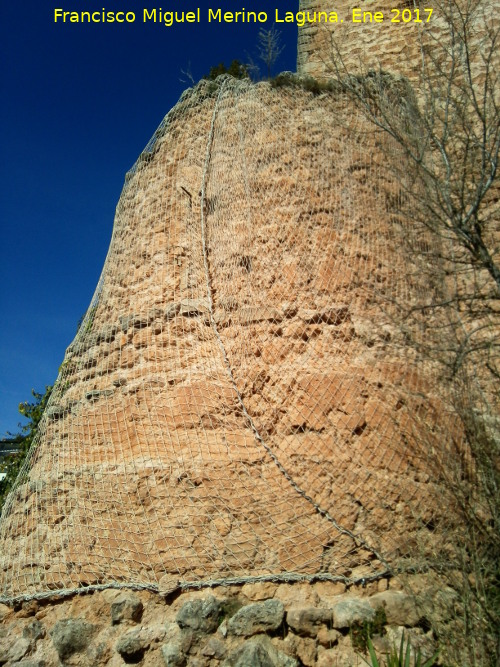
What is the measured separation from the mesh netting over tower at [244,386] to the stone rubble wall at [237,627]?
12cm

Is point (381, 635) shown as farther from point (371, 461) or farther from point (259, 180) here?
point (259, 180)

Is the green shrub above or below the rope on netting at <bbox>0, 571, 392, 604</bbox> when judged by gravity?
below

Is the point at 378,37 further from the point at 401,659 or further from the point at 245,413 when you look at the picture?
the point at 401,659

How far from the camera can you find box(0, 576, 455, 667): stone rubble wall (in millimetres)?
3037

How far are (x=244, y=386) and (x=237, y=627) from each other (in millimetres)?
1514

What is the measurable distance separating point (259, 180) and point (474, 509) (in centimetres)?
303

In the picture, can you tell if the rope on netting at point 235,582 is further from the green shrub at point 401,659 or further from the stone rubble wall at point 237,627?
the green shrub at point 401,659

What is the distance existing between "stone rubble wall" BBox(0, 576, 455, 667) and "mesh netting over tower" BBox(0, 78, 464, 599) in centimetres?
12

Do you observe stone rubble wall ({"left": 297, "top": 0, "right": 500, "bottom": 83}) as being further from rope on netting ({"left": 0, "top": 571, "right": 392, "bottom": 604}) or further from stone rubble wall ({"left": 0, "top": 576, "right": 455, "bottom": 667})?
stone rubble wall ({"left": 0, "top": 576, "right": 455, "bottom": 667})

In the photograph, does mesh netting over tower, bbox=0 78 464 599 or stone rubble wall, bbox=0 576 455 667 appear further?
mesh netting over tower, bbox=0 78 464 599

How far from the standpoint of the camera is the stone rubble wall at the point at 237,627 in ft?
9.96

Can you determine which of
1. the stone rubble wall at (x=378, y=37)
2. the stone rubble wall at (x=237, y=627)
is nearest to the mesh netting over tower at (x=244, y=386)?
the stone rubble wall at (x=237, y=627)

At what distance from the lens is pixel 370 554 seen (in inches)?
130

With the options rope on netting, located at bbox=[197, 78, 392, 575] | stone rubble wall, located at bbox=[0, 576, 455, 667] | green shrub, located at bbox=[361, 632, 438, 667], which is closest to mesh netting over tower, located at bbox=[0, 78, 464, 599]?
rope on netting, located at bbox=[197, 78, 392, 575]
